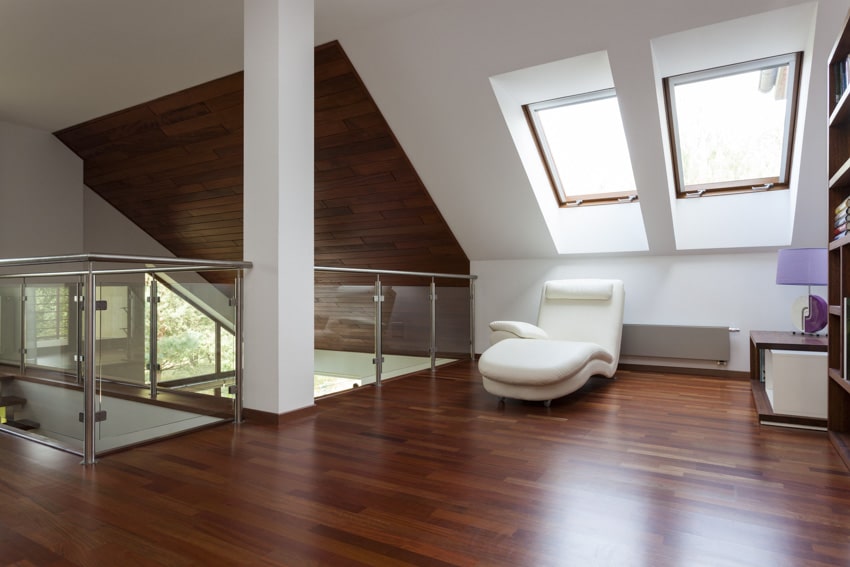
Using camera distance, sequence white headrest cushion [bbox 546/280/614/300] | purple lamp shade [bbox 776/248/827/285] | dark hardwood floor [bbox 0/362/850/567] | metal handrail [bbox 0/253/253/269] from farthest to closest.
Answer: white headrest cushion [bbox 546/280/614/300] → purple lamp shade [bbox 776/248/827/285] → metal handrail [bbox 0/253/253/269] → dark hardwood floor [bbox 0/362/850/567]

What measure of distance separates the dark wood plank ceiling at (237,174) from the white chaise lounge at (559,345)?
155 cm

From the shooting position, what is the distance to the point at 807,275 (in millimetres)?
3793

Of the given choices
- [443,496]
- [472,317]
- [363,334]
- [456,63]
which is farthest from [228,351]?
[472,317]

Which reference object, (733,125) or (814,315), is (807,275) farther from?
(733,125)

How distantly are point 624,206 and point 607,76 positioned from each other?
4.74ft

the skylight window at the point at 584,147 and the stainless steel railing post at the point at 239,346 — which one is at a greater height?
the skylight window at the point at 584,147

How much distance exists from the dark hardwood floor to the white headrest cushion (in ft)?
5.96

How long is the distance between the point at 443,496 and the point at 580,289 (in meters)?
3.48

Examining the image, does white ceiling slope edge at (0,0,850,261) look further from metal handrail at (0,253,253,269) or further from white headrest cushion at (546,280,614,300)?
metal handrail at (0,253,253,269)

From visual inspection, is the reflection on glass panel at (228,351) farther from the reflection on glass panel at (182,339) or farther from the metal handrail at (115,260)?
the metal handrail at (115,260)

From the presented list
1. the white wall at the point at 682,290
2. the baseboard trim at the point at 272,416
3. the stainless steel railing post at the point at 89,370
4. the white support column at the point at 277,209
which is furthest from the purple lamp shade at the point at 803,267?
the stainless steel railing post at the point at 89,370

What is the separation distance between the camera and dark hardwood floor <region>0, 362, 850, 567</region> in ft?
5.56

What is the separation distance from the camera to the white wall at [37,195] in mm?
6637

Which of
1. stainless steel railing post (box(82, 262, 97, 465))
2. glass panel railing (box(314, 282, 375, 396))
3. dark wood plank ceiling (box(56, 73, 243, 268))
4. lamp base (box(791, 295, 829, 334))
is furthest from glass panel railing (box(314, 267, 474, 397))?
lamp base (box(791, 295, 829, 334))
